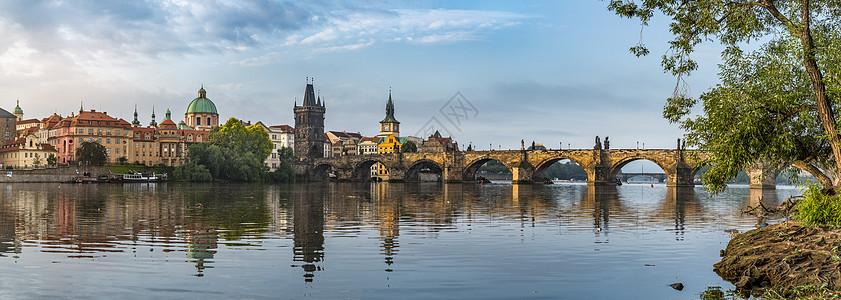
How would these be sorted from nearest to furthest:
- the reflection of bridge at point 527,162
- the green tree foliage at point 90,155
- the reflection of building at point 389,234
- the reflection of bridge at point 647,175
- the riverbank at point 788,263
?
1. the riverbank at point 788,263
2. the reflection of building at point 389,234
3. the reflection of bridge at point 527,162
4. the green tree foliage at point 90,155
5. the reflection of bridge at point 647,175

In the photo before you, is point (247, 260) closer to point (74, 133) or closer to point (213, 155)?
point (213, 155)

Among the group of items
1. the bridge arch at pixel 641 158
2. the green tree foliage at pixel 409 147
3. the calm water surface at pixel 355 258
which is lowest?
the calm water surface at pixel 355 258

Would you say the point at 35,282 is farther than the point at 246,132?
No

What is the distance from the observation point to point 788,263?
13.3 m

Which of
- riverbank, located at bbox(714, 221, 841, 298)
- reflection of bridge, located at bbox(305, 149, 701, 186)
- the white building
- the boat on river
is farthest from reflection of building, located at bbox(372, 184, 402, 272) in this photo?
the white building

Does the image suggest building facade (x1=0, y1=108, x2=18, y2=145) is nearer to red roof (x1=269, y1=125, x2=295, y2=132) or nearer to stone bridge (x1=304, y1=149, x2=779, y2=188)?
red roof (x1=269, y1=125, x2=295, y2=132)

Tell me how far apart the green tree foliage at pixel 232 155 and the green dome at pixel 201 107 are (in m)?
66.3

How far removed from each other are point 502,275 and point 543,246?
16.5 ft

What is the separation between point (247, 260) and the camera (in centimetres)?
1541

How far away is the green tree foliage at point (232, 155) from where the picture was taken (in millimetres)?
107188

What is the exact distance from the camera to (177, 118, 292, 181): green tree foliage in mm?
107188

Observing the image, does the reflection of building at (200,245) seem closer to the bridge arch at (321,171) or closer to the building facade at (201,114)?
the bridge arch at (321,171)

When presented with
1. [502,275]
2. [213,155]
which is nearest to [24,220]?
[502,275]

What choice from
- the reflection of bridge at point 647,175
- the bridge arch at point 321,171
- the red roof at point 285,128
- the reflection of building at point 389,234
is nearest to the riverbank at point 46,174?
the bridge arch at point 321,171
